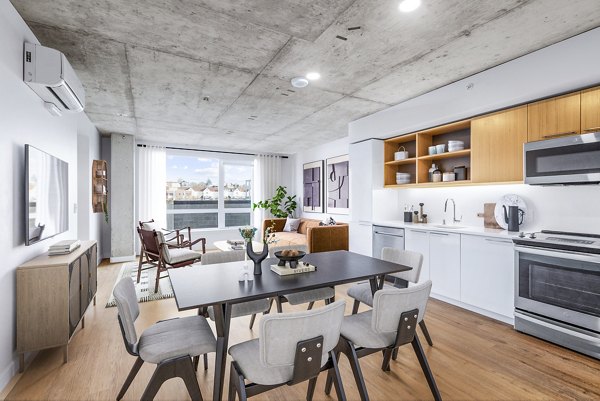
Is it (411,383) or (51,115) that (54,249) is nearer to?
(51,115)

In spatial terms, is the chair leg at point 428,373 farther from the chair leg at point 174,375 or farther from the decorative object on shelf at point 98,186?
the decorative object on shelf at point 98,186

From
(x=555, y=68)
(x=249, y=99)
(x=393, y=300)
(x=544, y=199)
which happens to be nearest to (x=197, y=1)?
(x=249, y=99)

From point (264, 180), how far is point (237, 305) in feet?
20.0

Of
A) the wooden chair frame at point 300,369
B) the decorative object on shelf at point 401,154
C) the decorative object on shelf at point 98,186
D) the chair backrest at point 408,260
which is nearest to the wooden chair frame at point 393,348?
the wooden chair frame at point 300,369

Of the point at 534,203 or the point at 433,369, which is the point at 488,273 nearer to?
the point at 534,203

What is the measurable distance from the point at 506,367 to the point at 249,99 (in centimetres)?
398

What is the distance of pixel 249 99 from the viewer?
4.08 m

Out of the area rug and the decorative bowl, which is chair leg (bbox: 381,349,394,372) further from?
the area rug

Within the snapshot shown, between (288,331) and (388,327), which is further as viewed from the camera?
(388,327)

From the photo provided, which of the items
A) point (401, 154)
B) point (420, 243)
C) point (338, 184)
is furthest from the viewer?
point (338, 184)

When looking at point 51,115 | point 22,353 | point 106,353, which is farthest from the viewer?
point 51,115

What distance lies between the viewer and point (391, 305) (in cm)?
172

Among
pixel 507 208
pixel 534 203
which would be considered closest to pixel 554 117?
pixel 534 203

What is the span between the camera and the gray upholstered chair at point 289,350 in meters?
1.35
